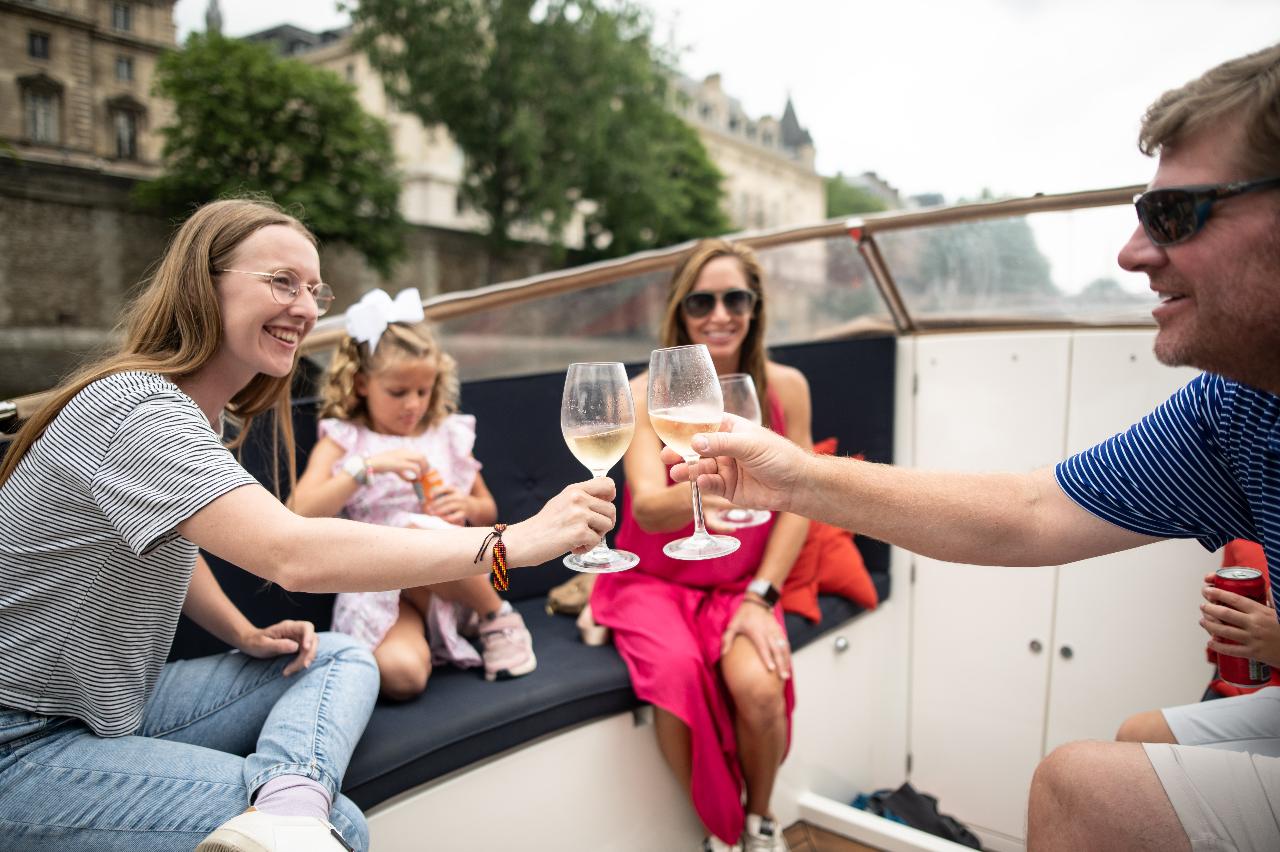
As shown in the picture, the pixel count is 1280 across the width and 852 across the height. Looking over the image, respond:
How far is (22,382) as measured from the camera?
744 inches

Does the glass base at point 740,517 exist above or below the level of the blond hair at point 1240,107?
below

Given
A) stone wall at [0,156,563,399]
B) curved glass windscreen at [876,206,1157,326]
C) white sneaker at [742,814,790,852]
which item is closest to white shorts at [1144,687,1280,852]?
white sneaker at [742,814,790,852]

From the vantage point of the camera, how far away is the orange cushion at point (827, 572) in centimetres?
315

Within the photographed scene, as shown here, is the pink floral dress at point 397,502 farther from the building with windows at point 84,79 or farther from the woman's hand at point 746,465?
the building with windows at point 84,79

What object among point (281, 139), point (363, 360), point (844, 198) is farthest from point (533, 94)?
point (844, 198)

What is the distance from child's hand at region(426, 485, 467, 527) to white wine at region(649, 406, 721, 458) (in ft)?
3.97

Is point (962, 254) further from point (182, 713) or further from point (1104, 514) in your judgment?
point (182, 713)

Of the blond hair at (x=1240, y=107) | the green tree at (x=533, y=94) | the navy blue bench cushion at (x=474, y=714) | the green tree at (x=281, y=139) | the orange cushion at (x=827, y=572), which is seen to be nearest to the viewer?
the blond hair at (x=1240, y=107)

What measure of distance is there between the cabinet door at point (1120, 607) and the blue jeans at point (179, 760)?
9.42 feet

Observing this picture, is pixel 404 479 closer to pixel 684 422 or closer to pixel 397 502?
pixel 397 502

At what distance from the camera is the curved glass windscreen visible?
11.1 ft

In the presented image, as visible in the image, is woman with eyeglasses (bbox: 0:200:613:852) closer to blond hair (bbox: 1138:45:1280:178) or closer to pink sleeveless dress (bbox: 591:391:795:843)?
pink sleeveless dress (bbox: 591:391:795:843)

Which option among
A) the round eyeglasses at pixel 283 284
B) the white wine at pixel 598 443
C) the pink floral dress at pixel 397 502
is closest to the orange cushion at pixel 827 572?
the pink floral dress at pixel 397 502

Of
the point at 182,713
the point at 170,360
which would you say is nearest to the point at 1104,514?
the point at 170,360
